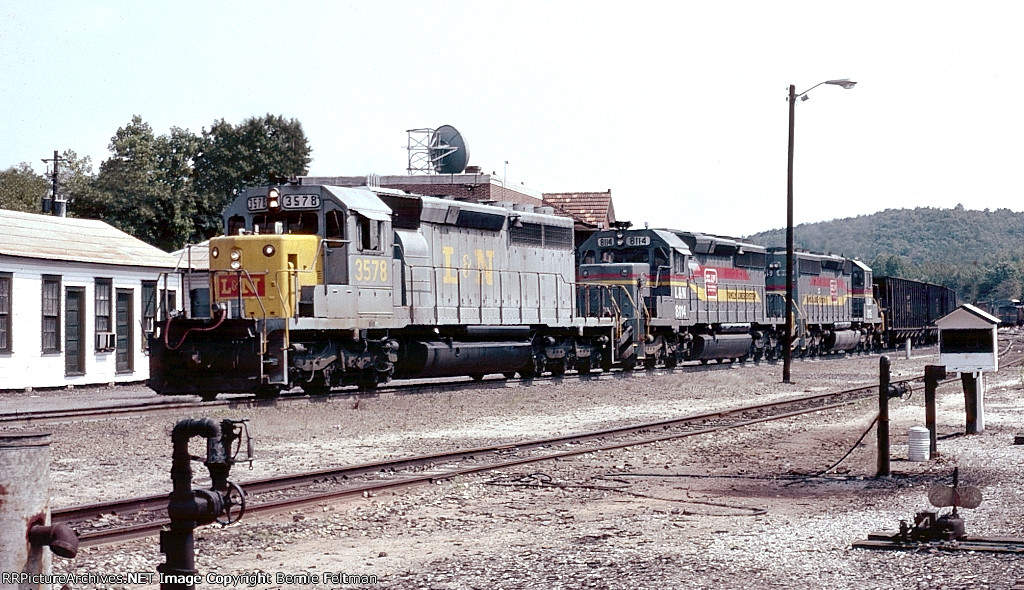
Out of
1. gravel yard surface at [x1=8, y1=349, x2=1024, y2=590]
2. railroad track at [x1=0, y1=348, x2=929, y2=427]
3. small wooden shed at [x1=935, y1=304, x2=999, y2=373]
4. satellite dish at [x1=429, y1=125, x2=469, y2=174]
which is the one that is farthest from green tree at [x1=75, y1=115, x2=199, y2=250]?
small wooden shed at [x1=935, y1=304, x2=999, y2=373]

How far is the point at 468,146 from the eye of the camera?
51688mm

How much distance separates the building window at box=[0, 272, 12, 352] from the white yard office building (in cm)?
2

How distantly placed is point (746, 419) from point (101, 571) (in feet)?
40.9

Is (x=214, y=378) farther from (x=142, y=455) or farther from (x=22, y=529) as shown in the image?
(x=22, y=529)

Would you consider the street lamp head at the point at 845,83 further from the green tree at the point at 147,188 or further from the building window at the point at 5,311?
the green tree at the point at 147,188

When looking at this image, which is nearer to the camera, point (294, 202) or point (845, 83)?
point (294, 202)

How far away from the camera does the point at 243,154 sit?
69750mm

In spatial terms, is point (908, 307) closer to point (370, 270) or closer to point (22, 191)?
point (370, 270)

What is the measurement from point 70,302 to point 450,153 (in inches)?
1041

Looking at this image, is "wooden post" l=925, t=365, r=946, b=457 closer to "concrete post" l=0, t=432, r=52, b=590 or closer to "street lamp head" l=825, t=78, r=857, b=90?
"concrete post" l=0, t=432, r=52, b=590

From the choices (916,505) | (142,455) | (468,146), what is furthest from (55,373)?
(468,146)

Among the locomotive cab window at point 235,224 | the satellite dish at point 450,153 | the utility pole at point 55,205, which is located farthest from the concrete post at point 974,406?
the satellite dish at point 450,153

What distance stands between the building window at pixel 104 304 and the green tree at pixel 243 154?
41027 mm

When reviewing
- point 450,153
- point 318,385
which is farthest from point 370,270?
point 450,153
